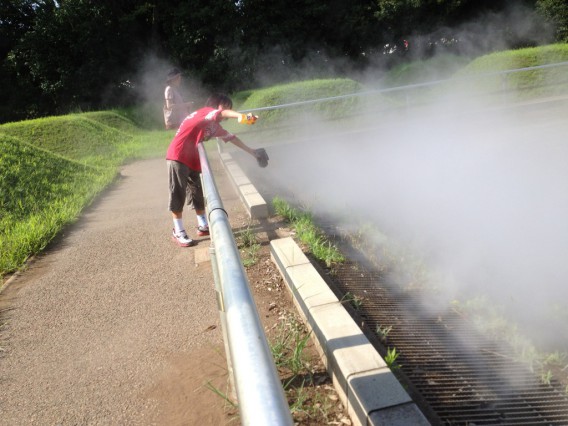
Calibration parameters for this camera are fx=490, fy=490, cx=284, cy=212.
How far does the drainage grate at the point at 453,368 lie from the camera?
2.36 metres

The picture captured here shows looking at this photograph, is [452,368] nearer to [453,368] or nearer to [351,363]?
[453,368]

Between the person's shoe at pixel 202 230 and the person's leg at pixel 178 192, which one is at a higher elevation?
the person's leg at pixel 178 192

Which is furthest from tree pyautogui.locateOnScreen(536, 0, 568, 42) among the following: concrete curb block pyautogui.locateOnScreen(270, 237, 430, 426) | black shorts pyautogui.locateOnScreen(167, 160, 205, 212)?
concrete curb block pyautogui.locateOnScreen(270, 237, 430, 426)

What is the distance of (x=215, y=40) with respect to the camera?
22.2 metres

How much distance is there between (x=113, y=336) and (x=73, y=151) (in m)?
9.55

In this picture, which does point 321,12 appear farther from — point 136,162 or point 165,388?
point 165,388

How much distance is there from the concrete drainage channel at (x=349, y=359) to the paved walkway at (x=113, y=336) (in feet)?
1.85

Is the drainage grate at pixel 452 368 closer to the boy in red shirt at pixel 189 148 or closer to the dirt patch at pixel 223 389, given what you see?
the dirt patch at pixel 223 389

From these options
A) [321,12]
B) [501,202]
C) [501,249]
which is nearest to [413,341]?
[501,249]

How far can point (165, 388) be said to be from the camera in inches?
101

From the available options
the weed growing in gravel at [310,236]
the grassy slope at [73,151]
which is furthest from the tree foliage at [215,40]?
the weed growing in gravel at [310,236]

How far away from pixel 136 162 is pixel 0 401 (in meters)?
8.76

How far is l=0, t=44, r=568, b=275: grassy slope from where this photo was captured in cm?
565

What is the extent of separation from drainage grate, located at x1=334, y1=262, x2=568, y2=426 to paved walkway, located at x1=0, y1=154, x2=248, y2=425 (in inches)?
39.7
